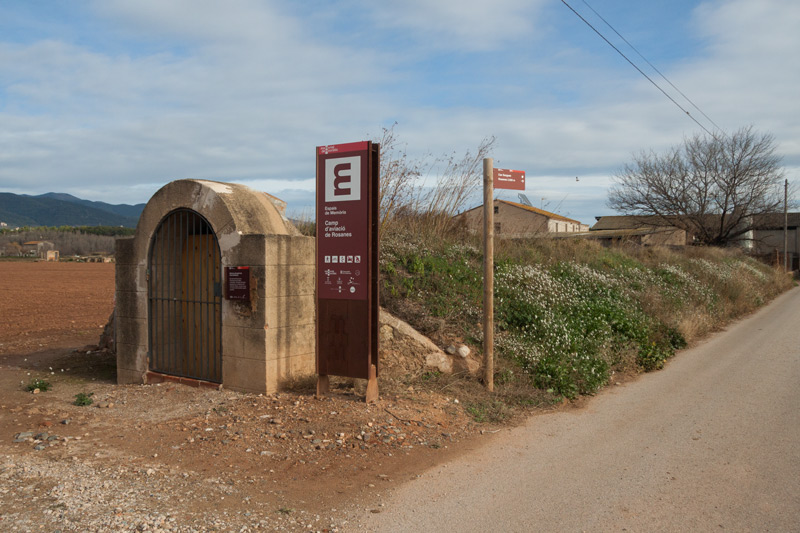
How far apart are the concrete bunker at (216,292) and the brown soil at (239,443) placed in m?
0.41

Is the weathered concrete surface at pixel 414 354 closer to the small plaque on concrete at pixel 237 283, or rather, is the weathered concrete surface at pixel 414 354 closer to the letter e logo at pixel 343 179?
the small plaque on concrete at pixel 237 283

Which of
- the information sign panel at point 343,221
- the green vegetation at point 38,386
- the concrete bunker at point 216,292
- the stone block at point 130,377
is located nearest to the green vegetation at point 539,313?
the information sign panel at point 343,221

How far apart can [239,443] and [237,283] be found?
213cm

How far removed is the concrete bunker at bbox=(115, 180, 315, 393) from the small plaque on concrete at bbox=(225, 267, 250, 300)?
12 mm

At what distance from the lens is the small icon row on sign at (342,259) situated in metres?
6.39

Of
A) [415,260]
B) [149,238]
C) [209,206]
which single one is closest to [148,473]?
[209,206]

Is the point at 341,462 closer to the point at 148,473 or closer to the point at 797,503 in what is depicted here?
the point at 148,473

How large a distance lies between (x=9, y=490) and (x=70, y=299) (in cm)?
2282

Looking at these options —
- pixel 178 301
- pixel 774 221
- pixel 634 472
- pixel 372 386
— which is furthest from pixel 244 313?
pixel 774 221

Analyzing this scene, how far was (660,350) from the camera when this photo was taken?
392 inches

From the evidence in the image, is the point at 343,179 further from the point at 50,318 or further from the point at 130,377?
the point at 50,318

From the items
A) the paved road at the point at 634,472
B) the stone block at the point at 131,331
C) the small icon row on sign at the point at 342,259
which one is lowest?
the paved road at the point at 634,472

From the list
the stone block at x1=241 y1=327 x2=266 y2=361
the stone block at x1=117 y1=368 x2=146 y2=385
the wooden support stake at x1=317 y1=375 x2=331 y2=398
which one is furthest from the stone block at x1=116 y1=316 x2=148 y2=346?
the wooden support stake at x1=317 y1=375 x2=331 y2=398

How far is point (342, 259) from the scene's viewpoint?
21.2 feet
